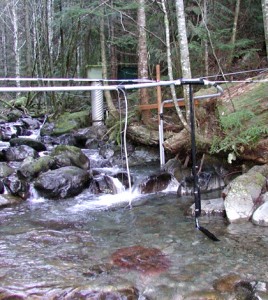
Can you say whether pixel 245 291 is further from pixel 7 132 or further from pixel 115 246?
pixel 7 132

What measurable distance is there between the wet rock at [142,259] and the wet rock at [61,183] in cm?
356

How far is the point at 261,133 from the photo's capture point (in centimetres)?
734

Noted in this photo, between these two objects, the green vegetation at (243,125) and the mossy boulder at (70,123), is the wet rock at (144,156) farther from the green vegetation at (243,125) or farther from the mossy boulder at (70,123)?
the mossy boulder at (70,123)

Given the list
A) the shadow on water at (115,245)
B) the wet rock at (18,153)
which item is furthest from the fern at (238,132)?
the wet rock at (18,153)

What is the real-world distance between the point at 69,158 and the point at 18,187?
6.41 ft

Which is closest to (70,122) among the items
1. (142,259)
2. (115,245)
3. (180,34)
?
(180,34)

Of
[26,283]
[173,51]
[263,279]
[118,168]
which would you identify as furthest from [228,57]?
[26,283]

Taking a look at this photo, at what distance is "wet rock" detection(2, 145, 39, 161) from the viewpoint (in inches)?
431

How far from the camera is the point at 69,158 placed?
32.8 ft

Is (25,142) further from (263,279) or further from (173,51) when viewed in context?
(263,279)

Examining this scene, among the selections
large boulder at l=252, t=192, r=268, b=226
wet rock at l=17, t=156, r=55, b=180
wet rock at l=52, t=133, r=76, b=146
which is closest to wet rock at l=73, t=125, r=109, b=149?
wet rock at l=52, t=133, r=76, b=146

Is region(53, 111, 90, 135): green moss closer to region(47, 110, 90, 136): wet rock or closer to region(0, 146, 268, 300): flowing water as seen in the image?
region(47, 110, 90, 136): wet rock

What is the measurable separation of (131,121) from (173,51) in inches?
113

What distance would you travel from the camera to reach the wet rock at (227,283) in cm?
393
